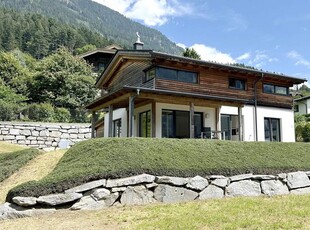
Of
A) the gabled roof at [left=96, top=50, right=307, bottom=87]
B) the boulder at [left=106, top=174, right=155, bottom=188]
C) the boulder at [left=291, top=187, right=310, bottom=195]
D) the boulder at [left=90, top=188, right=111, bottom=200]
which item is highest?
the gabled roof at [left=96, top=50, right=307, bottom=87]

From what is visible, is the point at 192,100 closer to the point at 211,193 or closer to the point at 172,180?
the point at 211,193

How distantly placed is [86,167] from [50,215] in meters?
1.62

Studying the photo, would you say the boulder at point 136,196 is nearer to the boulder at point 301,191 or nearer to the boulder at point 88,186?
the boulder at point 88,186

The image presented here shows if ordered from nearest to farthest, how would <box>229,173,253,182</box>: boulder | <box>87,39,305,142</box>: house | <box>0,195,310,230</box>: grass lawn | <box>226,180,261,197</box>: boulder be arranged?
<box>0,195,310,230</box>: grass lawn < <box>226,180,261,197</box>: boulder < <box>229,173,253,182</box>: boulder < <box>87,39,305,142</box>: house

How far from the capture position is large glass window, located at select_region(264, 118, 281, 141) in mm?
21516

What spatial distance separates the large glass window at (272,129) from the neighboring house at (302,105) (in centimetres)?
2640

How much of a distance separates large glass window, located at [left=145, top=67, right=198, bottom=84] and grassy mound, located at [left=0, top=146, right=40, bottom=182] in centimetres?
728

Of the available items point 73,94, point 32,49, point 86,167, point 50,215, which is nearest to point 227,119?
point 86,167

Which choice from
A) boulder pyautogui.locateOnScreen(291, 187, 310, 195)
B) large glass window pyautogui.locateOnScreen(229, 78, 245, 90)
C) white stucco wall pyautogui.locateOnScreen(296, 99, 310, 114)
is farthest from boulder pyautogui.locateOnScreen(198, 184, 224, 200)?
A: white stucco wall pyautogui.locateOnScreen(296, 99, 310, 114)

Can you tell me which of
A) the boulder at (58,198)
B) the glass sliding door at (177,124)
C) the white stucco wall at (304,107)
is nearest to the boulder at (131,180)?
the boulder at (58,198)

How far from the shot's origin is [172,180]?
9.53 meters

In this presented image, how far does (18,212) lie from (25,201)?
30cm

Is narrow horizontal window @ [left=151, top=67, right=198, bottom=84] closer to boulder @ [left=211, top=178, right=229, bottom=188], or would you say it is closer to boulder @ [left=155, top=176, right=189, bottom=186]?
boulder @ [left=211, top=178, right=229, bottom=188]

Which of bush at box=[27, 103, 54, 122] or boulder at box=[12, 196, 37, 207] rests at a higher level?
bush at box=[27, 103, 54, 122]
